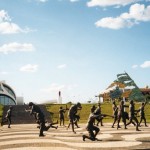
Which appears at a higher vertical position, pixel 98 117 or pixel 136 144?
pixel 98 117

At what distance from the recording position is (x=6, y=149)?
14359mm

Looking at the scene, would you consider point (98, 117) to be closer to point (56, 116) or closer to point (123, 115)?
point (123, 115)

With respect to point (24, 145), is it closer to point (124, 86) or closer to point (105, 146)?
point (105, 146)

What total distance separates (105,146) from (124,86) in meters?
41.3

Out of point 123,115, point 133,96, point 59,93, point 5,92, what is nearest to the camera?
point 123,115

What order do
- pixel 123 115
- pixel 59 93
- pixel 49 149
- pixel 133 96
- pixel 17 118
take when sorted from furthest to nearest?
pixel 59 93 → pixel 133 96 → pixel 17 118 → pixel 123 115 → pixel 49 149


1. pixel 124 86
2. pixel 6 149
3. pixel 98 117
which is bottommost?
pixel 6 149

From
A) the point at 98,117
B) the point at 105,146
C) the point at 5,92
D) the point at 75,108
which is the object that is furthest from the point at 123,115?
the point at 5,92

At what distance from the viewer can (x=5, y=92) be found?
120500 millimetres

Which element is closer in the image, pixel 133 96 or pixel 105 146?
pixel 105 146

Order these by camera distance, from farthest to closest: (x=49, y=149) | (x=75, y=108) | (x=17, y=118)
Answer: (x=17, y=118) < (x=75, y=108) < (x=49, y=149)

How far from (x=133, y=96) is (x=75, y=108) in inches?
1356

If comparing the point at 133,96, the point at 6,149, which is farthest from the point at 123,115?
the point at 133,96

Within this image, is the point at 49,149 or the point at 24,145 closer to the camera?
the point at 49,149
